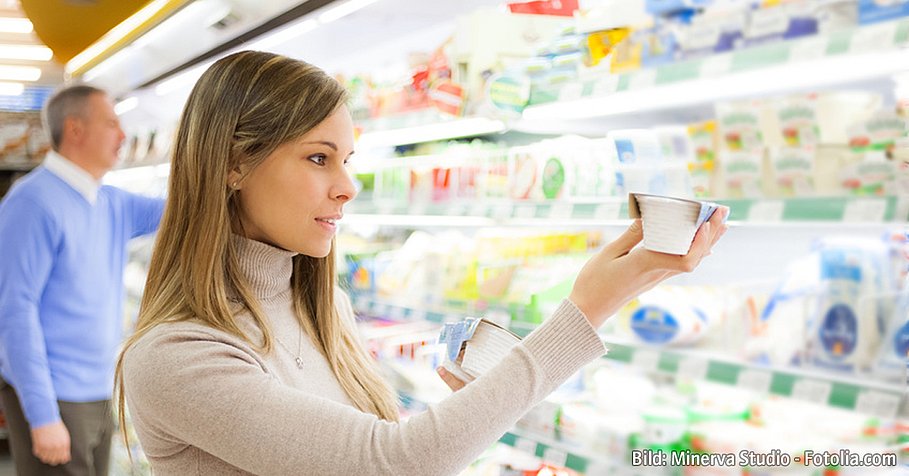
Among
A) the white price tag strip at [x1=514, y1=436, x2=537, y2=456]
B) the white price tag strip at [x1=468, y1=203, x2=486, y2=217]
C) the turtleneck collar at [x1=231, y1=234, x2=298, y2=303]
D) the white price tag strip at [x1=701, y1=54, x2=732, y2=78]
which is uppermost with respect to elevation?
the white price tag strip at [x1=701, y1=54, x2=732, y2=78]

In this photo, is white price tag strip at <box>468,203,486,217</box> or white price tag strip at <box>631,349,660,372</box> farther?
white price tag strip at <box>468,203,486,217</box>

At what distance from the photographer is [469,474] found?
2523 mm

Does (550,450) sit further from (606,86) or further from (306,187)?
(306,187)

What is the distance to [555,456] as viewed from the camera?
198 centimetres

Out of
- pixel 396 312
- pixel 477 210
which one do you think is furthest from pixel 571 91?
pixel 396 312

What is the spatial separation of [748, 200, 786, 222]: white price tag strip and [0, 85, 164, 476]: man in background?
2395mm

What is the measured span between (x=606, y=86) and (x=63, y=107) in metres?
2.35

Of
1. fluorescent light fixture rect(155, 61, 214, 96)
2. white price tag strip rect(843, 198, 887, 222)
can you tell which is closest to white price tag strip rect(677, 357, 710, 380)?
white price tag strip rect(843, 198, 887, 222)

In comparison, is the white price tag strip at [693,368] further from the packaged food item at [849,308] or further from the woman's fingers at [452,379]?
the woman's fingers at [452,379]

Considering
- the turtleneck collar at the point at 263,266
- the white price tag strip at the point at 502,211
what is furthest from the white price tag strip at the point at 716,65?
the turtleneck collar at the point at 263,266

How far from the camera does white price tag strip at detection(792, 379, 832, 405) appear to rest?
1374mm

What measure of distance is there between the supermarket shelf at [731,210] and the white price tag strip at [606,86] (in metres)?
0.23

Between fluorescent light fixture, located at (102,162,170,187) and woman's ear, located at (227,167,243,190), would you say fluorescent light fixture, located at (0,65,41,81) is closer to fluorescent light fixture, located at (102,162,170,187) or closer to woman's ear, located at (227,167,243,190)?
fluorescent light fixture, located at (102,162,170,187)

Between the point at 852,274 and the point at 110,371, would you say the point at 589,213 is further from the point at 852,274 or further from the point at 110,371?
the point at 110,371
